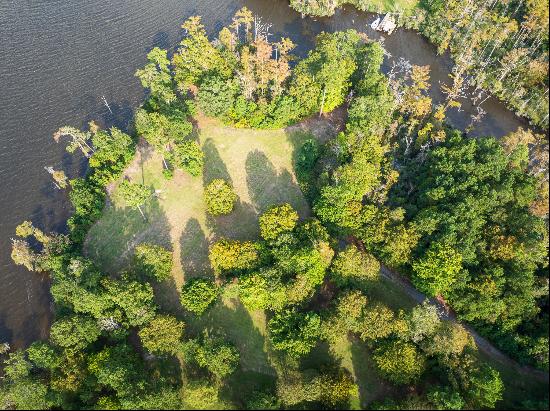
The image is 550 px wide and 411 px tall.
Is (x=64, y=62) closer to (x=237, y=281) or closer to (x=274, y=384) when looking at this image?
(x=237, y=281)

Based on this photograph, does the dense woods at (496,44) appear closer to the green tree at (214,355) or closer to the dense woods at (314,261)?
the dense woods at (314,261)

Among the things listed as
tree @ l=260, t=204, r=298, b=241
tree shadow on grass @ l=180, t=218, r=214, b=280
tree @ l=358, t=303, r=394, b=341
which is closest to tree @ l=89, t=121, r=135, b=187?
tree shadow on grass @ l=180, t=218, r=214, b=280

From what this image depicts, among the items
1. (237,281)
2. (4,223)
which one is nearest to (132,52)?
(4,223)

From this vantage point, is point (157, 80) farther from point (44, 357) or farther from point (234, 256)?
point (44, 357)

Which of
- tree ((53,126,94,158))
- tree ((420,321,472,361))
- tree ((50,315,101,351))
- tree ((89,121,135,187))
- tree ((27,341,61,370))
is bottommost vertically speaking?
tree ((420,321,472,361))

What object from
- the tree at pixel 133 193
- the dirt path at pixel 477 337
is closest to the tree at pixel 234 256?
the tree at pixel 133 193

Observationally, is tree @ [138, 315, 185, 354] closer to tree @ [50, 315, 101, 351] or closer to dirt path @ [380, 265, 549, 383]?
tree @ [50, 315, 101, 351]

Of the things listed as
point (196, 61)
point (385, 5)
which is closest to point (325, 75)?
point (196, 61)
